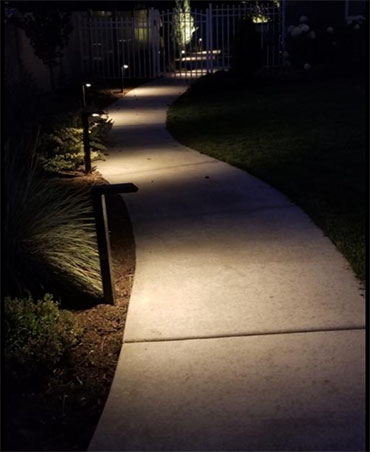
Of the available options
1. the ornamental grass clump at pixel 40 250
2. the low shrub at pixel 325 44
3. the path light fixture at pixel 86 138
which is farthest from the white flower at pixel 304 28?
the ornamental grass clump at pixel 40 250

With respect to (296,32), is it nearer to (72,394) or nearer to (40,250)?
(40,250)

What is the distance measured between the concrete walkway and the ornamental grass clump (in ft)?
1.60

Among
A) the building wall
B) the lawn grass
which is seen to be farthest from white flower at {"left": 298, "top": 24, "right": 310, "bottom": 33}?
the building wall

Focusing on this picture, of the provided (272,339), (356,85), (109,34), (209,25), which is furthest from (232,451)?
(109,34)

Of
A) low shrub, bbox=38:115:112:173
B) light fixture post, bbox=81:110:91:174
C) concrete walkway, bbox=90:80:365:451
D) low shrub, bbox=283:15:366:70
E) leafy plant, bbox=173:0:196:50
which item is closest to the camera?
concrete walkway, bbox=90:80:365:451

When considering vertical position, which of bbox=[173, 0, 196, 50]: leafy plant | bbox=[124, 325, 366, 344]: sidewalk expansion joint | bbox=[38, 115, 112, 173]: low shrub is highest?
bbox=[173, 0, 196, 50]: leafy plant

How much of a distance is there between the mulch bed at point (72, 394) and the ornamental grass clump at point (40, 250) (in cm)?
27

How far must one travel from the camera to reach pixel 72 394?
12.1ft

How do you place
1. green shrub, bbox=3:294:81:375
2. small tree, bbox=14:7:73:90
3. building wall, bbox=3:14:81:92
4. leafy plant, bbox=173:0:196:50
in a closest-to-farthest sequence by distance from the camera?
green shrub, bbox=3:294:81:375 < building wall, bbox=3:14:81:92 < small tree, bbox=14:7:73:90 < leafy plant, bbox=173:0:196:50

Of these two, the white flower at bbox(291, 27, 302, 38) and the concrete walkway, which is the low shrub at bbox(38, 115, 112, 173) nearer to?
the concrete walkway

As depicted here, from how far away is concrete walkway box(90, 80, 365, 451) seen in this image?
3254 millimetres

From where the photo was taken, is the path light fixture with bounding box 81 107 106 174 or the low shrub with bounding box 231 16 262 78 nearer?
the path light fixture with bounding box 81 107 106 174

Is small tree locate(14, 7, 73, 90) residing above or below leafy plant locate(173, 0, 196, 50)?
below

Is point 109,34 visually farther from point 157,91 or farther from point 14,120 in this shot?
point 14,120
